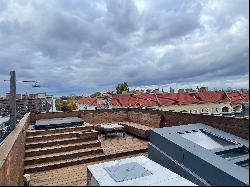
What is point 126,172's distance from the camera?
7.11 ft

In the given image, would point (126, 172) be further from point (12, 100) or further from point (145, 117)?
point (145, 117)

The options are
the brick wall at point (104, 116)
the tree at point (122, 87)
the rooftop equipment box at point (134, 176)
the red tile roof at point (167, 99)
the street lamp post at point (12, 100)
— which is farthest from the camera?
the tree at point (122, 87)

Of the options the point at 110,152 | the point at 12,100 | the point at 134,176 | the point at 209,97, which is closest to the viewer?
the point at 134,176

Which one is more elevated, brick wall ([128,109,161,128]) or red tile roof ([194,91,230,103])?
red tile roof ([194,91,230,103])

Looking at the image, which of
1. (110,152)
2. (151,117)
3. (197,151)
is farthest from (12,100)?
(197,151)

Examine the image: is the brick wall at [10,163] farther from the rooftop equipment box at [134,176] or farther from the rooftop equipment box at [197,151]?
the rooftop equipment box at [197,151]

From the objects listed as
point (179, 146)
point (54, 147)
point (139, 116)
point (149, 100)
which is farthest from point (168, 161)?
point (149, 100)

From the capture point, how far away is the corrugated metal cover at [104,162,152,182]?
2006mm

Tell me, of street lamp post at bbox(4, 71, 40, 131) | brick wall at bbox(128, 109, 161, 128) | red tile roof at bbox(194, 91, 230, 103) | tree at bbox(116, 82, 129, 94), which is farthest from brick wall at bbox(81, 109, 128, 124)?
tree at bbox(116, 82, 129, 94)

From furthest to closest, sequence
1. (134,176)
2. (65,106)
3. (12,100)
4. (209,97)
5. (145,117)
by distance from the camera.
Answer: (209,97)
(65,106)
(145,117)
(12,100)
(134,176)

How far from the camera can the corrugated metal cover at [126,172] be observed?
6.58 ft

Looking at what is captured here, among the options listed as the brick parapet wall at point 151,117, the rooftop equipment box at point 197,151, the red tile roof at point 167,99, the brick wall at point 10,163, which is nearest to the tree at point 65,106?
the brick parapet wall at point 151,117

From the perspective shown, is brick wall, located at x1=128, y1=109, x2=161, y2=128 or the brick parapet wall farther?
brick wall, located at x1=128, y1=109, x2=161, y2=128

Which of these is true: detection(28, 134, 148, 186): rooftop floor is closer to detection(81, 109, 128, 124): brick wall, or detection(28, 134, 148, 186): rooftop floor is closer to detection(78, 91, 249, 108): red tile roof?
detection(81, 109, 128, 124): brick wall
